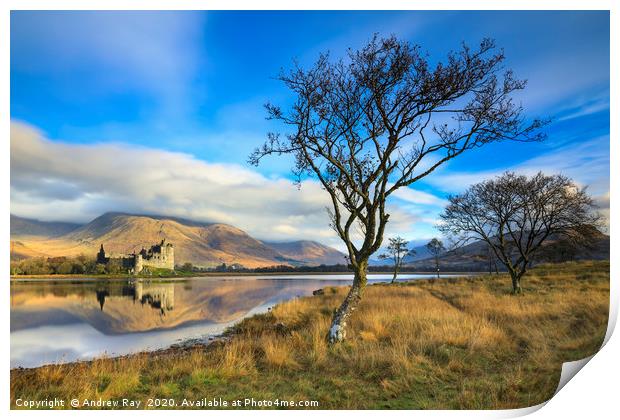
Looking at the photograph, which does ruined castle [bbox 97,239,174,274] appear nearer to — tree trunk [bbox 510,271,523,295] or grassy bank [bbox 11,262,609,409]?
tree trunk [bbox 510,271,523,295]

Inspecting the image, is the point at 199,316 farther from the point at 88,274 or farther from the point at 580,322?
the point at 88,274

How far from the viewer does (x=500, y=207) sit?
731 inches

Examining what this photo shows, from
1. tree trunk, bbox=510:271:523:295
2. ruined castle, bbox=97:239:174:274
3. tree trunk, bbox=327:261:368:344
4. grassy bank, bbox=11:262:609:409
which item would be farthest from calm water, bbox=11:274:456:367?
ruined castle, bbox=97:239:174:274

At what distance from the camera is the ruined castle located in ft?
224

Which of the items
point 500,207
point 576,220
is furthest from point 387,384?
point 500,207

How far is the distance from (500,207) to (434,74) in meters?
13.6

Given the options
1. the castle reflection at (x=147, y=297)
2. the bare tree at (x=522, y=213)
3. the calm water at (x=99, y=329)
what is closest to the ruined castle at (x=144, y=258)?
the castle reflection at (x=147, y=297)

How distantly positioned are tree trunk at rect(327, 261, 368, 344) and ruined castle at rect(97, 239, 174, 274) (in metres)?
67.5

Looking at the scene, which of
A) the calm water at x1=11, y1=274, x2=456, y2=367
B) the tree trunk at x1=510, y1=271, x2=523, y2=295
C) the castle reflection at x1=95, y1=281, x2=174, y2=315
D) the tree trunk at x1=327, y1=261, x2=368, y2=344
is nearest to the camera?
the tree trunk at x1=327, y1=261, x2=368, y2=344

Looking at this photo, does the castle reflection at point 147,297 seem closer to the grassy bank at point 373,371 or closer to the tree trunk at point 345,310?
the grassy bank at point 373,371

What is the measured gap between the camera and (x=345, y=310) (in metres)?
7.61

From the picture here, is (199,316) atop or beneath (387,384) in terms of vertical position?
beneath

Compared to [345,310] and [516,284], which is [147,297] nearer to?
[345,310]

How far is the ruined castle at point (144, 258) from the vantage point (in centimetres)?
6838
